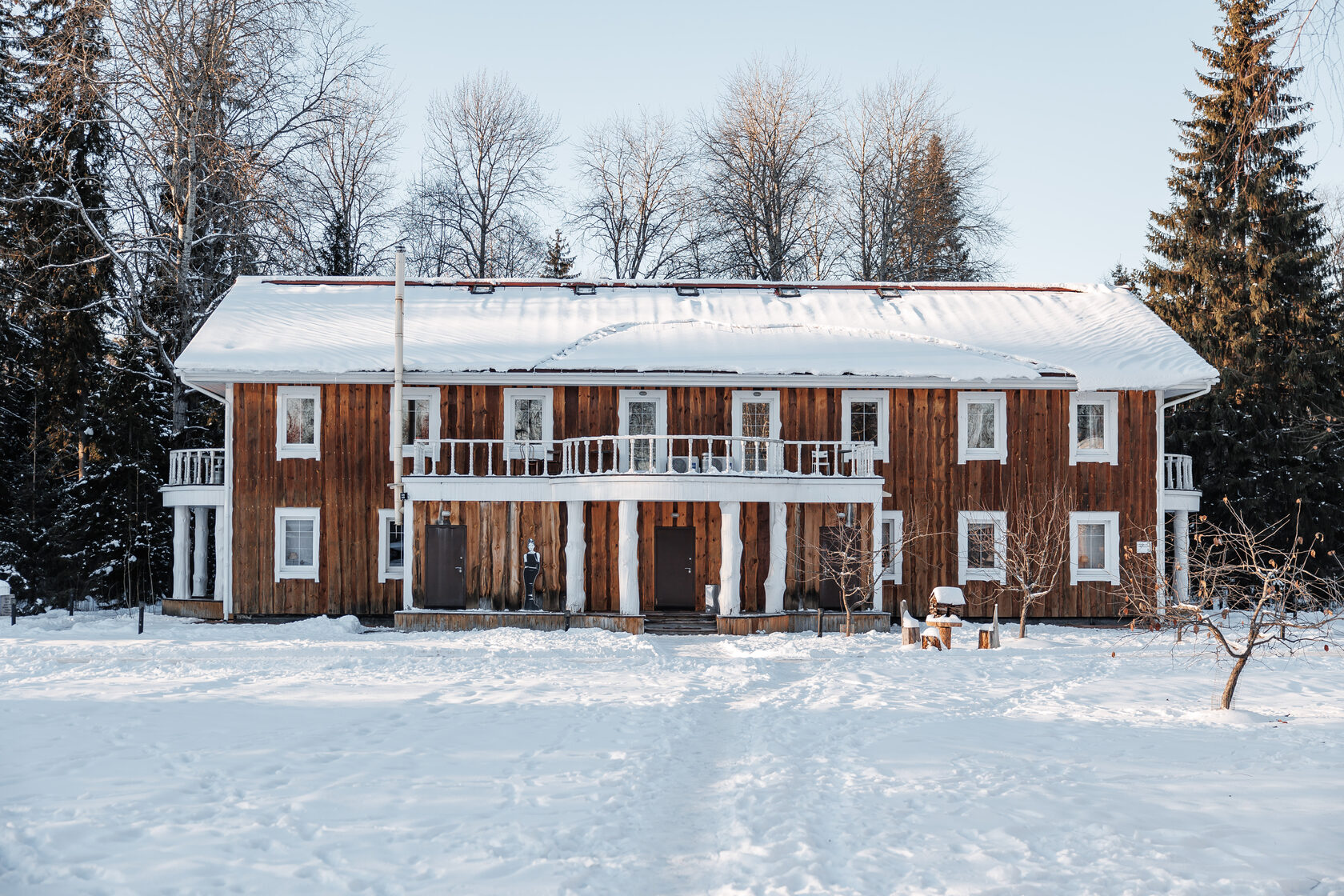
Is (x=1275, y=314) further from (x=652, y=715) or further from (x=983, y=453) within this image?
(x=652, y=715)

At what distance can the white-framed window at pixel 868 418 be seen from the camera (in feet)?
74.9

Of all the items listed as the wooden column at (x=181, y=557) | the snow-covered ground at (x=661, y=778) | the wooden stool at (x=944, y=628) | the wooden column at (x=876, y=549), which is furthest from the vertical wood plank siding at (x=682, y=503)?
the snow-covered ground at (x=661, y=778)

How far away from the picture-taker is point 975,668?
50.7ft

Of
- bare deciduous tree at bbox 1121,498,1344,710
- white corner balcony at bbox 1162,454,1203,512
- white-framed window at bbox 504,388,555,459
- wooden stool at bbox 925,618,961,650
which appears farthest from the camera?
white corner balcony at bbox 1162,454,1203,512

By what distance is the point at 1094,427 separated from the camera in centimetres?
2300

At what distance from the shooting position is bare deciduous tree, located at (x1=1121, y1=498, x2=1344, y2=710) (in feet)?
38.5

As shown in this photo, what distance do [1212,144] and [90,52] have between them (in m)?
31.1

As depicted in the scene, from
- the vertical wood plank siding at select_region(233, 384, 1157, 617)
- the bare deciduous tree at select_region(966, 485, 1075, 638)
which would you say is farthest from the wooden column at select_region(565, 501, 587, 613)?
the bare deciduous tree at select_region(966, 485, 1075, 638)

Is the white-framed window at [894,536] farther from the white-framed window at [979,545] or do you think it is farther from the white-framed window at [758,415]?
the white-framed window at [758,415]

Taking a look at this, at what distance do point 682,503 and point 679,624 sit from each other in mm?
2918

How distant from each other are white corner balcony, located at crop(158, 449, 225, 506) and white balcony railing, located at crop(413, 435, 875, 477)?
197 inches

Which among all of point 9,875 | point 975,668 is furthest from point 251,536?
point 9,875

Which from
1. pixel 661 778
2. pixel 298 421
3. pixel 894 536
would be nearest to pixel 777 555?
pixel 894 536

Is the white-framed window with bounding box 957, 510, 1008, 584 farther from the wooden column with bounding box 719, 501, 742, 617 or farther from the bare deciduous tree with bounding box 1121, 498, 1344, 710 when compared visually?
the wooden column with bounding box 719, 501, 742, 617
